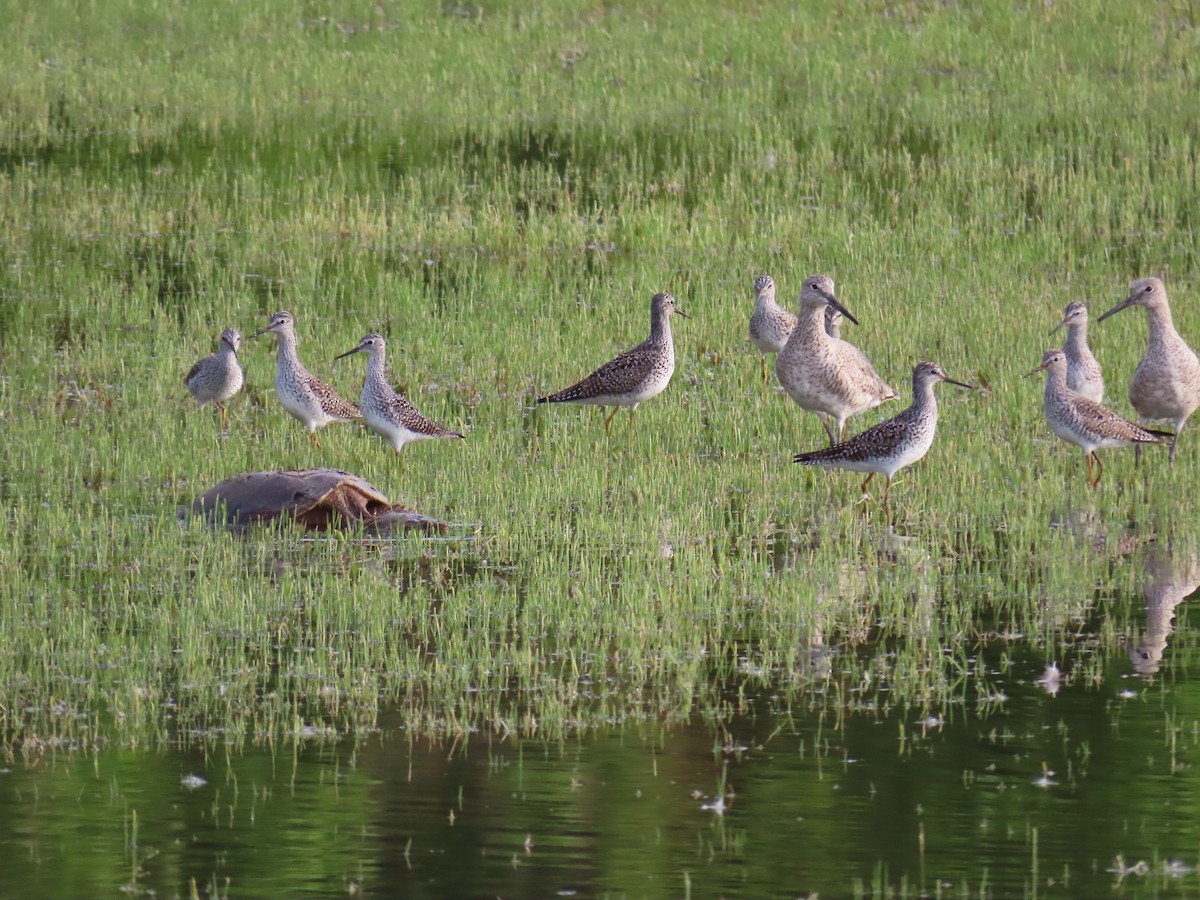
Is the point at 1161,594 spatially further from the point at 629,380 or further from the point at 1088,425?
the point at 629,380

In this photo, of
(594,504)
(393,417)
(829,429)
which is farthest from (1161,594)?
(393,417)

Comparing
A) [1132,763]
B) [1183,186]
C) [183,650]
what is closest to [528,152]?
[1183,186]

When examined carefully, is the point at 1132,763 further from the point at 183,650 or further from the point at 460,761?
the point at 183,650

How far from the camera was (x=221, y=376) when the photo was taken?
16.5 metres

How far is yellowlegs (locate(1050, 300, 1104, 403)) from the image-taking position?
15.7 m

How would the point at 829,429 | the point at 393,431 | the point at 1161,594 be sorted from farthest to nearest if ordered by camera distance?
the point at 829,429 → the point at 393,431 → the point at 1161,594

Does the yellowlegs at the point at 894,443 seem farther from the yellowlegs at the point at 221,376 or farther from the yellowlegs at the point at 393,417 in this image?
the yellowlegs at the point at 221,376

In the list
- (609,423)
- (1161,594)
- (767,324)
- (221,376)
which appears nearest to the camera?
(1161,594)

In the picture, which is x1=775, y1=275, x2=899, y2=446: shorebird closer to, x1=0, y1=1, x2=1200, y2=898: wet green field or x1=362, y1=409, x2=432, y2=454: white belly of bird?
x1=0, y1=1, x2=1200, y2=898: wet green field

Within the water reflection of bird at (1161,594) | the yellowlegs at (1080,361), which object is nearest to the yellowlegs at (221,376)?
the yellowlegs at (1080,361)

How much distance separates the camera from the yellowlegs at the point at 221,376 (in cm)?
1645

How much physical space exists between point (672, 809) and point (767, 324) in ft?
32.3

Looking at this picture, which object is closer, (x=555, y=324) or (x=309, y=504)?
(x=309, y=504)

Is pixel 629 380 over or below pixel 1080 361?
below
